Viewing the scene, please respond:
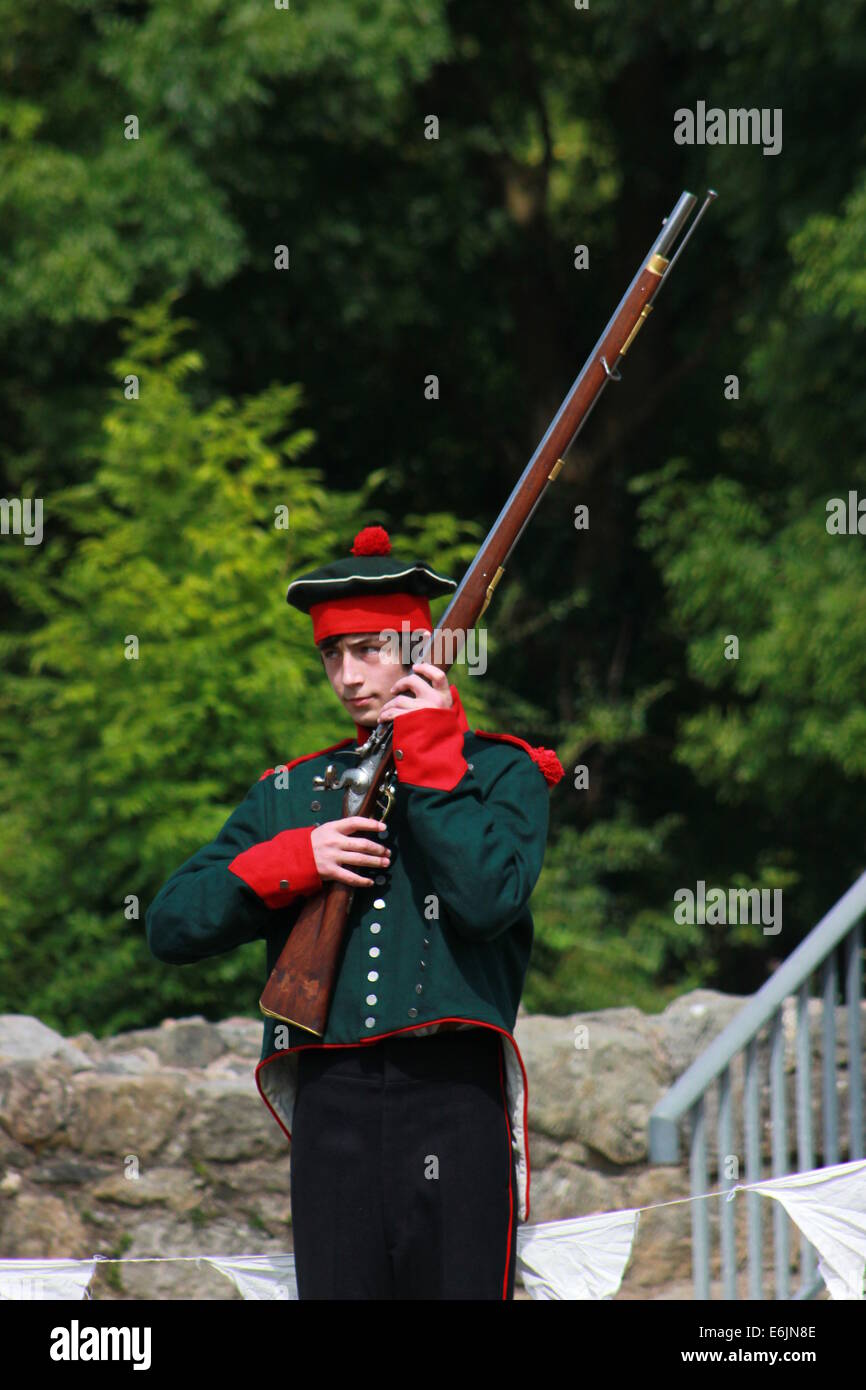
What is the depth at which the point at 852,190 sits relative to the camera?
764 centimetres

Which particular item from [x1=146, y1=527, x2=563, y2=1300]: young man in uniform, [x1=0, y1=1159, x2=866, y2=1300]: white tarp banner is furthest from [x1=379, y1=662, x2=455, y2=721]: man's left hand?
[x1=0, y1=1159, x2=866, y2=1300]: white tarp banner

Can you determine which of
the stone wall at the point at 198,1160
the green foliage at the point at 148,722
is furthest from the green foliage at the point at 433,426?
the stone wall at the point at 198,1160

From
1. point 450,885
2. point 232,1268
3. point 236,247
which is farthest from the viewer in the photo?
point 236,247

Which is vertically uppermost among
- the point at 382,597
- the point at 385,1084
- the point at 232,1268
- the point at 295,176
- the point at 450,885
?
the point at 295,176

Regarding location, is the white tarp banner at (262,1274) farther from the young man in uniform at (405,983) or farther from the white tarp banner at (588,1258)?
the young man in uniform at (405,983)

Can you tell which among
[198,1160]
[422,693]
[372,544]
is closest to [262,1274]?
[422,693]

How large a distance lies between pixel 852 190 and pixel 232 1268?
614cm

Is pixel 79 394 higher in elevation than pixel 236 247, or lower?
lower

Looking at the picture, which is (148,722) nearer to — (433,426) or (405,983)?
(405,983)

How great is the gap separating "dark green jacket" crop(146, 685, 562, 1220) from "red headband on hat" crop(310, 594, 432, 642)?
229 mm

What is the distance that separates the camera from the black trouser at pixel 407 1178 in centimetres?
258

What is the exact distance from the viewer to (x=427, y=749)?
258cm

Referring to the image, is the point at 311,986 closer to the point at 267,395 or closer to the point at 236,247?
the point at 267,395

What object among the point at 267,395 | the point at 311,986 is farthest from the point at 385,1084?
the point at 267,395
